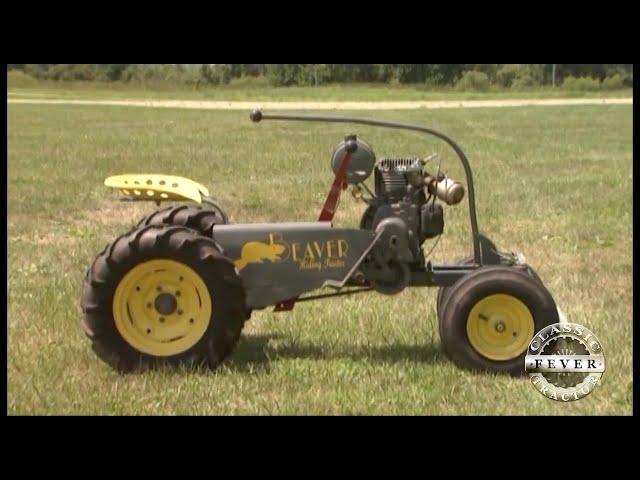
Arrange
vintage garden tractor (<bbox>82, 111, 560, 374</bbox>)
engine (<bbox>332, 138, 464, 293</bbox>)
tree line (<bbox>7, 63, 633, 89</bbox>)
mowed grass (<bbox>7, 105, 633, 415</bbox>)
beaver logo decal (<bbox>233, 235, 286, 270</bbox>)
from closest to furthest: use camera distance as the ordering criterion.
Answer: mowed grass (<bbox>7, 105, 633, 415</bbox>) → vintage garden tractor (<bbox>82, 111, 560, 374</bbox>) → beaver logo decal (<bbox>233, 235, 286, 270</bbox>) → engine (<bbox>332, 138, 464, 293</bbox>) → tree line (<bbox>7, 63, 633, 89</bbox>)

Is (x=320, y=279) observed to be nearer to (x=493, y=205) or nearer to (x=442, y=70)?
(x=493, y=205)

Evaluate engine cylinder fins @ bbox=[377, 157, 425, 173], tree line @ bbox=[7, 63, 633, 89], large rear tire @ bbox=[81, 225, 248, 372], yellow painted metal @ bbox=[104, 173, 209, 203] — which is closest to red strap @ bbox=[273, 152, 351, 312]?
engine cylinder fins @ bbox=[377, 157, 425, 173]

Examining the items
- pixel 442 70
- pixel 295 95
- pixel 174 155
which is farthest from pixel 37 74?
pixel 174 155

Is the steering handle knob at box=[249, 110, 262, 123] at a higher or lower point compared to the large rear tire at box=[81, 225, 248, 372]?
higher

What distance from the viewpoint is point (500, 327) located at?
5.56 meters

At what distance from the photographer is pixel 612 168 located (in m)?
16.2

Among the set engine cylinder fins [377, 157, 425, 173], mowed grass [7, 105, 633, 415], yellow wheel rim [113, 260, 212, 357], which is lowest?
mowed grass [7, 105, 633, 415]

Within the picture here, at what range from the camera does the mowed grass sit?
5.28 m

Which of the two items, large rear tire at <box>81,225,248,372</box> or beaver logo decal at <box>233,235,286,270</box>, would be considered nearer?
large rear tire at <box>81,225,248,372</box>

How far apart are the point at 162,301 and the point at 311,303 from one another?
6.80ft

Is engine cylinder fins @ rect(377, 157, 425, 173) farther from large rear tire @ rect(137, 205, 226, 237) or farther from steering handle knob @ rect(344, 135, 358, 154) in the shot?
large rear tire @ rect(137, 205, 226, 237)

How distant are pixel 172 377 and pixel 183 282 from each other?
63 centimetres

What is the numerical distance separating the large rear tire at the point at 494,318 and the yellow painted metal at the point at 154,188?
2.01 meters

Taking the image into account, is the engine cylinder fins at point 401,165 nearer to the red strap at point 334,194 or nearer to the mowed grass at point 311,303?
the red strap at point 334,194
